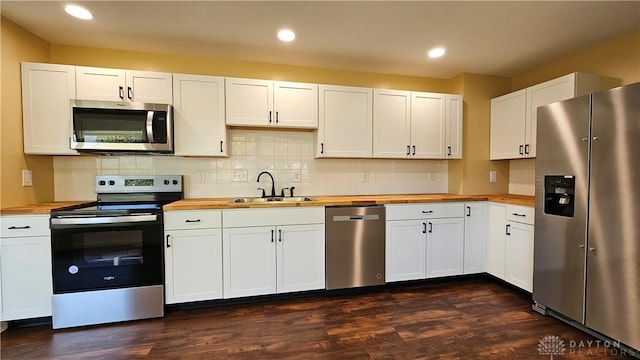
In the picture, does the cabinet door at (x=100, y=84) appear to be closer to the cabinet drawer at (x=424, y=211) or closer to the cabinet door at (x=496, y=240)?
the cabinet drawer at (x=424, y=211)

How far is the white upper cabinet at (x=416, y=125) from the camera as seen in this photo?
10.0 feet

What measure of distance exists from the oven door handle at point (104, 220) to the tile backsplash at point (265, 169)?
0.66m

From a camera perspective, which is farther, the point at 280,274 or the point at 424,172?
the point at 424,172

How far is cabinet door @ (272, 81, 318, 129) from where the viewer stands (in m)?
2.79

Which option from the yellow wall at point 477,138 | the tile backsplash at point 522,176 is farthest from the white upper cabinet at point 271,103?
the tile backsplash at point 522,176

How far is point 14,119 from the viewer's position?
7.35 feet

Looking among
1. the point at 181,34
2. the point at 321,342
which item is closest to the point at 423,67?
the point at 181,34

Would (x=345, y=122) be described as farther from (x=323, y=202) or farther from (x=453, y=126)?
(x=453, y=126)

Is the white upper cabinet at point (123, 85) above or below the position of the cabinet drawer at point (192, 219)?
above

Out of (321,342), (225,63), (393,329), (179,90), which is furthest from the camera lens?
(225,63)

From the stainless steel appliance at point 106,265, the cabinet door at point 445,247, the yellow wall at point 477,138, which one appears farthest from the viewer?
the yellow wall at point 477,138

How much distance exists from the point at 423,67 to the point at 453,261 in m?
2.15

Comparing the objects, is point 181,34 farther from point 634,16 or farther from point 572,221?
point 634,16

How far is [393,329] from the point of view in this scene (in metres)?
2.09
